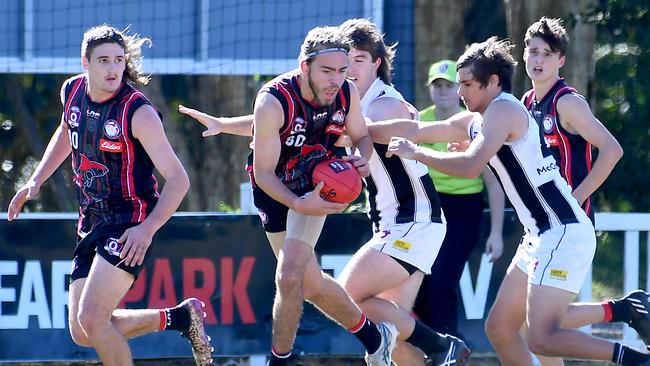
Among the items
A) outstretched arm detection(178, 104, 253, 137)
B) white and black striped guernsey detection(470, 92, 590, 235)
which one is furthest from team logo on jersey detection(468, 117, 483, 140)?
outstretched arm detection(178, 104, 253, 137)

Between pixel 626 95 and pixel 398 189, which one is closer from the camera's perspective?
pixel 398 189

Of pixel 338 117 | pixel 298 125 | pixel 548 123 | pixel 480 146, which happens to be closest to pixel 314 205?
pixel 298 125

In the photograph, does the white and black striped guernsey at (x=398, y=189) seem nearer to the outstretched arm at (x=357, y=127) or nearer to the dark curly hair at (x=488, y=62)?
the outstretched arm at (x=357, y=127)

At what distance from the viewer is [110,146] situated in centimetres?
668

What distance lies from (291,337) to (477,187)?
2101 millimetres

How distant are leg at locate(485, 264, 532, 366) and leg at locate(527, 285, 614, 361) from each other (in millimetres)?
179

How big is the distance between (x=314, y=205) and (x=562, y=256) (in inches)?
51.0

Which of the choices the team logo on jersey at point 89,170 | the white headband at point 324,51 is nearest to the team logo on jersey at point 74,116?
the team logo on jersey at point 89,170

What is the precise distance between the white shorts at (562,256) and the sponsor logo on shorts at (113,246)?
212 cm

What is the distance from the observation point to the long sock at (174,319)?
7.17m

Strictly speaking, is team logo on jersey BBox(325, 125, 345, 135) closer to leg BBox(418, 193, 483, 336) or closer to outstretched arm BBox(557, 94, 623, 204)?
outstretched arm BBox(557, 94, 623, 204)

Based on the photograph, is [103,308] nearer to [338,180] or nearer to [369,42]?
[338,180]

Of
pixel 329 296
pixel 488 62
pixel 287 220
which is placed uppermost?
pixel 488 62

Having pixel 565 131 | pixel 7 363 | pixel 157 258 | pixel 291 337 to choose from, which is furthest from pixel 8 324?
pixel 565 131
